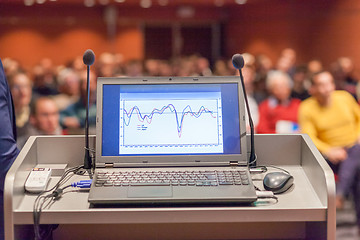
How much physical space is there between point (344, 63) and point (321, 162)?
212 inches

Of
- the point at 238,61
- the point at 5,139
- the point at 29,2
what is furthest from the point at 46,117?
the point at 29,2

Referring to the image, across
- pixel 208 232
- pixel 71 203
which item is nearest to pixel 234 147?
pixel 208 232

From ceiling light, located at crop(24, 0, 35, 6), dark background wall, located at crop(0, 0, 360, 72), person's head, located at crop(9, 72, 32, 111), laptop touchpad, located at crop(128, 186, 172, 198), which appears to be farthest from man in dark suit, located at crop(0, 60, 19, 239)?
ceiling light, located at crop(24, 0, 35, 6)

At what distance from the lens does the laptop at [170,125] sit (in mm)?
1579

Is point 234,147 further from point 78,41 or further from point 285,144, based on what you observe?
point 78,41

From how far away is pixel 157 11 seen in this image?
11.5 meters

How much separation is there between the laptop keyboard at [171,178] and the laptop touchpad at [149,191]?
22 mm

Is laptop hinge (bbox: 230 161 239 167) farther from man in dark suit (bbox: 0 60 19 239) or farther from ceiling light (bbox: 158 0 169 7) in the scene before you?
ceiling light (bbox: 158 0 169 7)

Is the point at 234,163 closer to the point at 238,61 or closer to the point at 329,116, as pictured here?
the point at 238,61

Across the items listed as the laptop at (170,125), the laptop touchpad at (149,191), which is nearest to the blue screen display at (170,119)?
the laptop at (170,125)

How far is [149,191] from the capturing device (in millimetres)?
1381

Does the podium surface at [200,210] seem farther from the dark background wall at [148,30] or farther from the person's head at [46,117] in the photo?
the dark background wall at [148,30]

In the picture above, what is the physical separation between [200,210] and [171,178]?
0.17m

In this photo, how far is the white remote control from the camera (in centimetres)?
146
